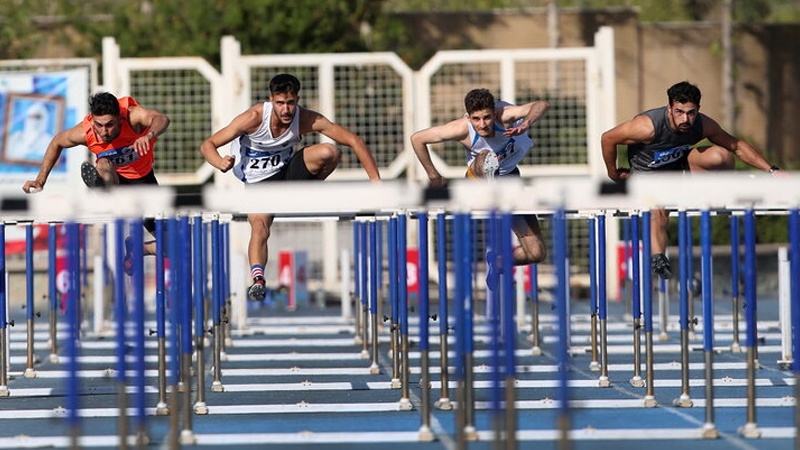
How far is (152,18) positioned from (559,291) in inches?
832

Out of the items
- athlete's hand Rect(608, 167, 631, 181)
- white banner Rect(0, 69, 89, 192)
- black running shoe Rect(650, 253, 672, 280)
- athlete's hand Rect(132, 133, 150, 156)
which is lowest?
black running shoe Rect(650, 253, 672, 280)

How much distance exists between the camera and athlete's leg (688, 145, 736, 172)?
35.6 ft

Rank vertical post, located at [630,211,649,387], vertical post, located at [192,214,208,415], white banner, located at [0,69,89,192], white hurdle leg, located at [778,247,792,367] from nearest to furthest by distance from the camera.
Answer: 1. vertical post, located at [192,214,208,415]
2. vertical post, located at [630,211,649,387]
3. white hurdle leg, located at [778,247,792,367]
4. white banner, located at [0,69,89,192]

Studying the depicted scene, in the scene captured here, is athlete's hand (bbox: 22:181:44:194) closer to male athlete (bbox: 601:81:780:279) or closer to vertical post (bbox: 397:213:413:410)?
vertical post (bbox: 397:213:413:410)

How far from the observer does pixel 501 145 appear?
1088 centimetres

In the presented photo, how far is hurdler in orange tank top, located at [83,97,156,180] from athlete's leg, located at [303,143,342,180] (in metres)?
1.00

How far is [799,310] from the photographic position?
702 cm

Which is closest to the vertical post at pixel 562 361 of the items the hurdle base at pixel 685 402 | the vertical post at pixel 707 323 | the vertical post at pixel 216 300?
the vertical post at pixel 707 323

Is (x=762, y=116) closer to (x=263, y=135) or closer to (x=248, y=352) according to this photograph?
(x=248, y=352)

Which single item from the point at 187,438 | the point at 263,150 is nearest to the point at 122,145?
the point at 263,150

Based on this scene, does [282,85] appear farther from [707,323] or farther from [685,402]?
[707,323]

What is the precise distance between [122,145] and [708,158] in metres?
3.76

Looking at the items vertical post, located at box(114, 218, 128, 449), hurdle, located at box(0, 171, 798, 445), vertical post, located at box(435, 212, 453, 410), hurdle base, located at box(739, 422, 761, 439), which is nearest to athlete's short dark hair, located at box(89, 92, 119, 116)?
hurdle, located at box(0, 171, 798, 445)

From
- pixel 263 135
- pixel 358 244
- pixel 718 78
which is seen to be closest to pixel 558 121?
pixel 358 244
